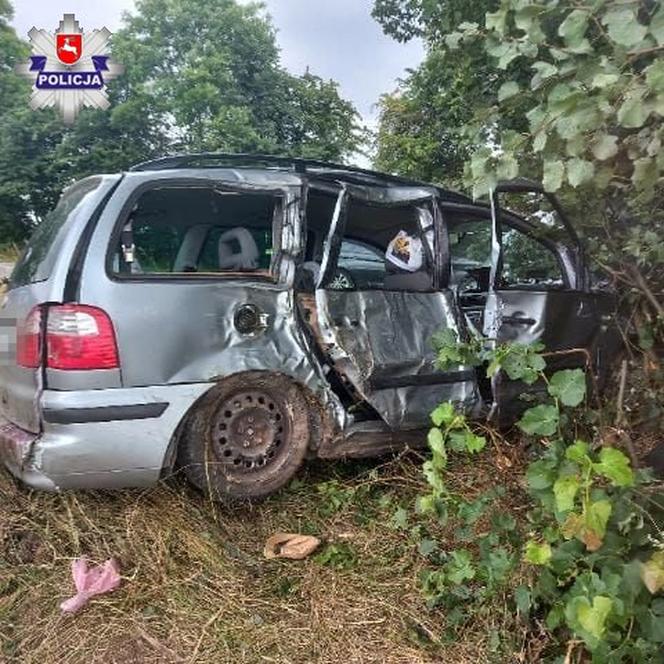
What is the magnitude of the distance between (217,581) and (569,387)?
5.04ft

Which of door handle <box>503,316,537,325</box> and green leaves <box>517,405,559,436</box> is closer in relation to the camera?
green leaves <box>517,405,559,436</box>

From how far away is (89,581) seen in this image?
2445 mm

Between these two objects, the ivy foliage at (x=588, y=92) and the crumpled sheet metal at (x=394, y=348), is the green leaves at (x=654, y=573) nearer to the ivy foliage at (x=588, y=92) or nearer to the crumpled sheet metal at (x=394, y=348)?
the ivy foliage at (x=588, y=92)

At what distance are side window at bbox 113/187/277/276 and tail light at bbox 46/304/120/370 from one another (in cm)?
32

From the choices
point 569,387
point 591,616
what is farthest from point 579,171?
point 591,616

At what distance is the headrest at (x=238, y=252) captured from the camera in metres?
3.86

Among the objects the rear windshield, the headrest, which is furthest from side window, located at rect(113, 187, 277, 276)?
the rear windshield

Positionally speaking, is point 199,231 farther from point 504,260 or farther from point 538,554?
point 538,554

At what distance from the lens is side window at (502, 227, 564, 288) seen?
4012mm

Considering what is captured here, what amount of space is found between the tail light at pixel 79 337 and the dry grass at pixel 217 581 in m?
0.69

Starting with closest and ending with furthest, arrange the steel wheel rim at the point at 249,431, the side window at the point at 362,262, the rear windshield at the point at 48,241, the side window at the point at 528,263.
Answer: the rear windshield at the point at 48,241 < the steel wheel rim at the point at 249,431 < the side window at the point at 528,263 < the side window at the point at 362,262

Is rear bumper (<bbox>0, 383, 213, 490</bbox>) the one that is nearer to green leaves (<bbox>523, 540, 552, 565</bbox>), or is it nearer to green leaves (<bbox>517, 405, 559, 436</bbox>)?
green leaves (<bbox>517, 405, 559, 436</bbox>)

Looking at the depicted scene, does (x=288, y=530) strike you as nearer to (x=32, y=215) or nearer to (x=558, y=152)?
(x=558, y=152)

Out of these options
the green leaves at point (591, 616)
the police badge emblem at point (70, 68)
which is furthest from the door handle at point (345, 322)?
the police badge emblem at point (70, 68)
